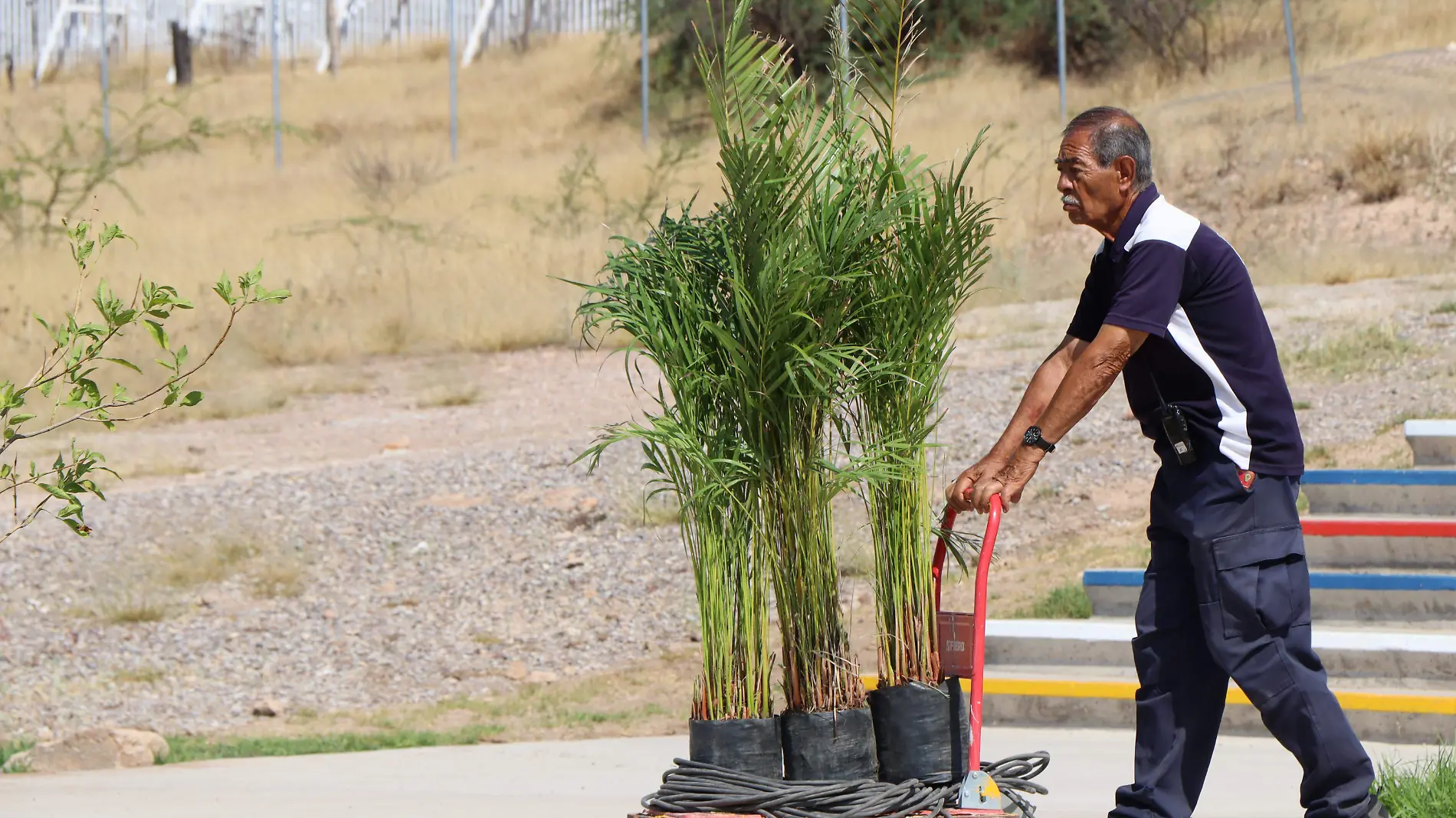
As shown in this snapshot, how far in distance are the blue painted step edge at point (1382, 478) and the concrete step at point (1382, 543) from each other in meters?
0.15

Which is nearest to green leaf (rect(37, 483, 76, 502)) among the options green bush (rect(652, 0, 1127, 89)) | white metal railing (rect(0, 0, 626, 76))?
green bush (rect(652, 0, 1127, 89))

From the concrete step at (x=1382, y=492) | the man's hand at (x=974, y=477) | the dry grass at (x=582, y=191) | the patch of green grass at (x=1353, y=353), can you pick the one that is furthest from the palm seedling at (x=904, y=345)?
the dry grass at (x=582, y=191)

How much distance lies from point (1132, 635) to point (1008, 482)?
95.4 inches

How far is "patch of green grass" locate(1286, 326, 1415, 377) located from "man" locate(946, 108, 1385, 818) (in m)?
7.21

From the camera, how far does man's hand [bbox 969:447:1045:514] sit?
138 inches

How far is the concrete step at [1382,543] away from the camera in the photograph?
20.4 ft

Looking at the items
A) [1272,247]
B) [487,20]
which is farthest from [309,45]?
[1272,247]

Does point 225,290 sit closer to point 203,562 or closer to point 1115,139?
point 1115,139

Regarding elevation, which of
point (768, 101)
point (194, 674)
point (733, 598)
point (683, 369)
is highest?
point (768, 101)

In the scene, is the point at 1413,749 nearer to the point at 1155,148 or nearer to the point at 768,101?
the point at 768,101

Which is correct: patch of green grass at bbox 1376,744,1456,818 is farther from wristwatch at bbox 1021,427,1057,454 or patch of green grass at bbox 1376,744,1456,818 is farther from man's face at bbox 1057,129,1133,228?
man's face at bbox 1057,129,1133,228

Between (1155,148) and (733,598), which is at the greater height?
(1155,148)

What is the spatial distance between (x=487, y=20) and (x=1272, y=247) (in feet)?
72.6

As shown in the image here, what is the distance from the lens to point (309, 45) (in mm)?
35938
